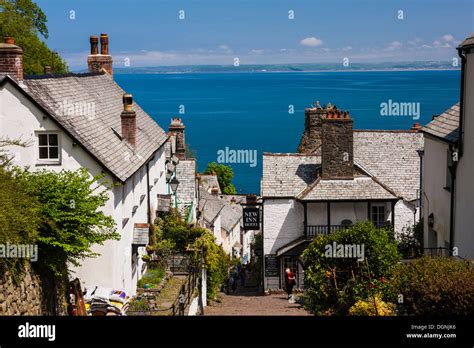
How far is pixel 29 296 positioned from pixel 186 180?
92.5ft

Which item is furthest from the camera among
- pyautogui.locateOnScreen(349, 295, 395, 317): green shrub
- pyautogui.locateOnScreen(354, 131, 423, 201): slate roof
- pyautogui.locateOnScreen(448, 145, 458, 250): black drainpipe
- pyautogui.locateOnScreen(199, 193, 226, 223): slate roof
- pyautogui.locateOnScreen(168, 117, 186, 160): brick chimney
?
pyautogui.locateOnScreen(199, 193, 226, 223): slate roof

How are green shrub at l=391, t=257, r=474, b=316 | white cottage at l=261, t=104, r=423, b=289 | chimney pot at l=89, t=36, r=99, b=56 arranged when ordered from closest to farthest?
green shrub at l=391, t=257, r=474, b=316 → white cottage at l=261, t=104, r=423, b=289 → chimney pot at l=89, t=36, r=99, b=56

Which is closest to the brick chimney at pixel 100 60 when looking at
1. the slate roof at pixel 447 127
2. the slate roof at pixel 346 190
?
the slate roof at pixel 346 190

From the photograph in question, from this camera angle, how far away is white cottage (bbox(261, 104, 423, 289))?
3500 cm

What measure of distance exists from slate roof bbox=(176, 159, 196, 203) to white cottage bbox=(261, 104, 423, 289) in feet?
25.6

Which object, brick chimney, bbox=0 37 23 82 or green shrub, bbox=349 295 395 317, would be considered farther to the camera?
brick chimney, bbox=0 37 23 82

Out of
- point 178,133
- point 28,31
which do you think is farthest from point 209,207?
point 28,31

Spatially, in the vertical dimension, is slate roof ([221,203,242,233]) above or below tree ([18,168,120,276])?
below

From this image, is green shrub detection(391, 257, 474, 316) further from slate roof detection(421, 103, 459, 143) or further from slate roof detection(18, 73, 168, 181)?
slate roof detection(18, 73, 168, 181)

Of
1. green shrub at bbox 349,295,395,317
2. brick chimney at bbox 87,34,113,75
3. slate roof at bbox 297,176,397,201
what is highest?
brick chimney at bbox 87,34,113,75

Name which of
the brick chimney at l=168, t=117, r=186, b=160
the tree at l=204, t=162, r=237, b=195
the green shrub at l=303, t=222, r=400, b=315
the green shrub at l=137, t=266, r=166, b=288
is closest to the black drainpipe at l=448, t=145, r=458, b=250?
the green shrub at l=303, t=222, r=400, b=315

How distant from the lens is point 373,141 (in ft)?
129

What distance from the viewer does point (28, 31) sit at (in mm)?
58188

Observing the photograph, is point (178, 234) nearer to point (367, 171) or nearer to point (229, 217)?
point (367, 171)
